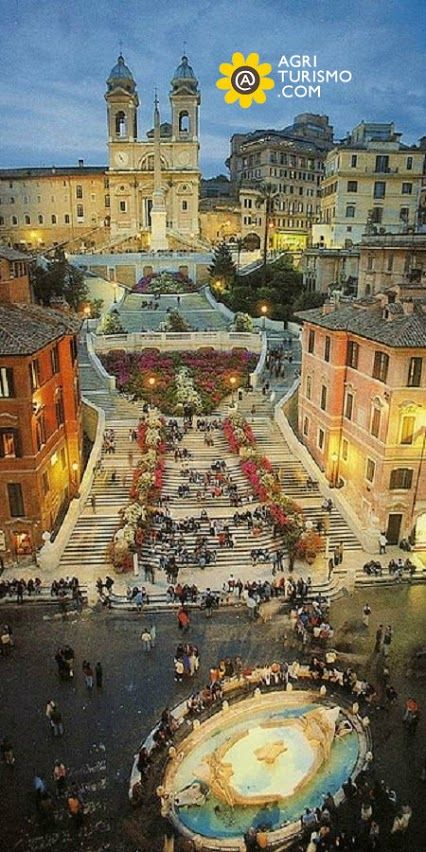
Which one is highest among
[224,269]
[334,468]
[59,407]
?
[224,269]

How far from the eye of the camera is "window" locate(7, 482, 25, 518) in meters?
30.1

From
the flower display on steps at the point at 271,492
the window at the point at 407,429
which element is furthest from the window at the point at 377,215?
the window at the point at 407,429

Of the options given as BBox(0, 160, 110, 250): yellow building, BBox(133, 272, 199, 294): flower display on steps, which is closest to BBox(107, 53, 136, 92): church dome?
BBox(0, 160, 110, 250): yellow building

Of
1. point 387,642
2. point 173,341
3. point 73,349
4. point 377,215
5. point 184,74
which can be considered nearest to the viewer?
point 387,642

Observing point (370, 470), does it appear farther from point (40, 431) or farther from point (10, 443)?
point (10, 443)

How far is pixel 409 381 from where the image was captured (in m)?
30.4

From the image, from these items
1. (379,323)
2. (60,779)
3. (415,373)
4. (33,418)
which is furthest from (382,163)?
(60,779)

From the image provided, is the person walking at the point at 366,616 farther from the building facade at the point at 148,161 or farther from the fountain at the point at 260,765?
the building facade at the point at 148,161

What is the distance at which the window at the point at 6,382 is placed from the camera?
28578mm

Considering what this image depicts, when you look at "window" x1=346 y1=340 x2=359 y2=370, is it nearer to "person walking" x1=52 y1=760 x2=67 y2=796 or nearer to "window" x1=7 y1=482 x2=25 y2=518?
"window" x1=7 y1=482 x2=25 y2=518

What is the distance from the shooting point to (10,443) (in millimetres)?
29578

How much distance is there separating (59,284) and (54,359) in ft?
113

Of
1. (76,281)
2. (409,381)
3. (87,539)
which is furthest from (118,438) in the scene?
(76,281)

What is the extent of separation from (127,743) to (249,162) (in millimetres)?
115133
